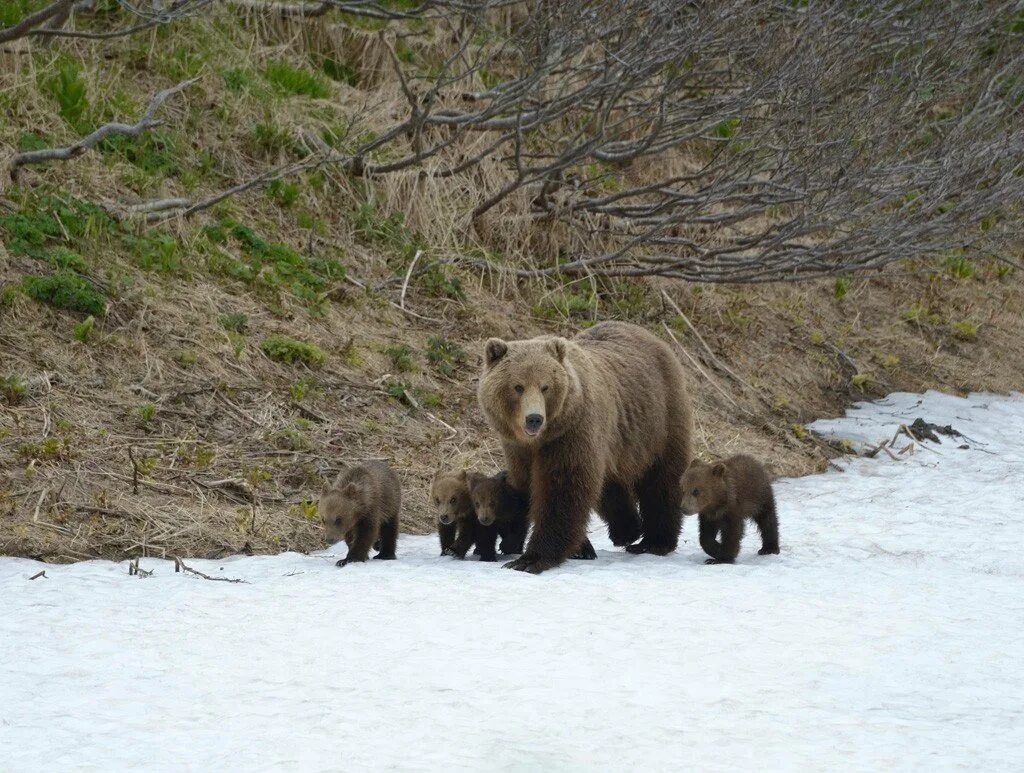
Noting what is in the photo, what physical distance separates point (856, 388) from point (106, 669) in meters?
9.79

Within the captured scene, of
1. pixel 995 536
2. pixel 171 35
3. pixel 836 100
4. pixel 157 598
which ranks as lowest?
pixel 157 598

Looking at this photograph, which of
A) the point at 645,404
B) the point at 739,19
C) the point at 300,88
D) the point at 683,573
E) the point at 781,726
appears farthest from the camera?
the point at 300,88

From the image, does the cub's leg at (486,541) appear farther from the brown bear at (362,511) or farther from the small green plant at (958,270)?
the small green plant at (958,270)

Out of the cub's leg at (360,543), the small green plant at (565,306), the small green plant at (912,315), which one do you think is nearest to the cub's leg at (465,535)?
the cub's leg at (360,543)

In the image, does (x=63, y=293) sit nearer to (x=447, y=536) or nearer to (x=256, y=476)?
(x=256, y=476)

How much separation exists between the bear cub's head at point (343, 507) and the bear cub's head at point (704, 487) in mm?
1832

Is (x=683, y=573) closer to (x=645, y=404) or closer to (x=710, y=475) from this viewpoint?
(x=710, y=475)

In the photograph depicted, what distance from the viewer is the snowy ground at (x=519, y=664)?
13.0ft

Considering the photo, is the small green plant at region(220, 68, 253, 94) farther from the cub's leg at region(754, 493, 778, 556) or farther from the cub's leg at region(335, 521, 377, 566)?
the cub's leg at region(754, 493, 778, 556)

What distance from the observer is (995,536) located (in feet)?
26.6

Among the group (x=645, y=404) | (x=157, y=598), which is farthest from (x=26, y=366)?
(x=645, y=404)

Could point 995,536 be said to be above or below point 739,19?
below

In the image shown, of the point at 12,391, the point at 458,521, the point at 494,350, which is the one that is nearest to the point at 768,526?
the point at 458,521

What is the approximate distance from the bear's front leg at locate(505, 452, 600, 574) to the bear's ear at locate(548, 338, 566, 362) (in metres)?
0.49
